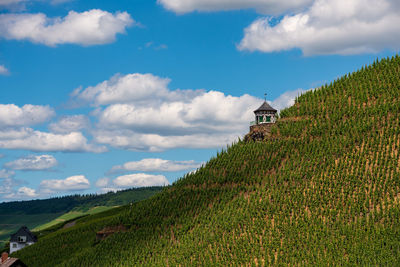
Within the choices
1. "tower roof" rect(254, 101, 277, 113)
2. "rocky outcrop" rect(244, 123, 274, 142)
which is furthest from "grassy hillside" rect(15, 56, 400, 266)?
"tower roof" rect(254, 101, 277, 113)

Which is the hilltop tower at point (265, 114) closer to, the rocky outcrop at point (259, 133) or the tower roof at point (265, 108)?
the tower roof at point (265, 108)

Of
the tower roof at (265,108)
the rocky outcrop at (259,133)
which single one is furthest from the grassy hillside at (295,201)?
the tower roof at (265,108)

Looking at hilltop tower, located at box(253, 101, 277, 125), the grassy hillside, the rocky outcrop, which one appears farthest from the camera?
hilltop tower, located at box(253, 101, 277, 125)

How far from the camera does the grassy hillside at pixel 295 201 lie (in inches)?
2680

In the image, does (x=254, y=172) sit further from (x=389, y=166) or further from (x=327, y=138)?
(x=389, y=166)

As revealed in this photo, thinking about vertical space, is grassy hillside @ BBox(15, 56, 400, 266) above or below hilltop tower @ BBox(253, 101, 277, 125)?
below

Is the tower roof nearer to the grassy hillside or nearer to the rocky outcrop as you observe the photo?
the rocky outcrop

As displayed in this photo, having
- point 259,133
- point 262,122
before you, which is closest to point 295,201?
point 259,133

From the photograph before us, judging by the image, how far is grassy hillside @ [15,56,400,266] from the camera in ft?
223

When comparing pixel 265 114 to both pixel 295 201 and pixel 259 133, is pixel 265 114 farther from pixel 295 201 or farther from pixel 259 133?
pixel 295 201

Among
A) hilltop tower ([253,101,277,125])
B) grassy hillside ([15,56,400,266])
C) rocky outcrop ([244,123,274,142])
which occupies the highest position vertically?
hilltop tower ([253,101,277,125])

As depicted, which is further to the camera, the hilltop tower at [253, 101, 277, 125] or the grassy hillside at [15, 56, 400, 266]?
the hilltop tower at [253, 101, 277, 125]

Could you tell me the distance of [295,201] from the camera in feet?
252

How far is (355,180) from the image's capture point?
7675 cm
